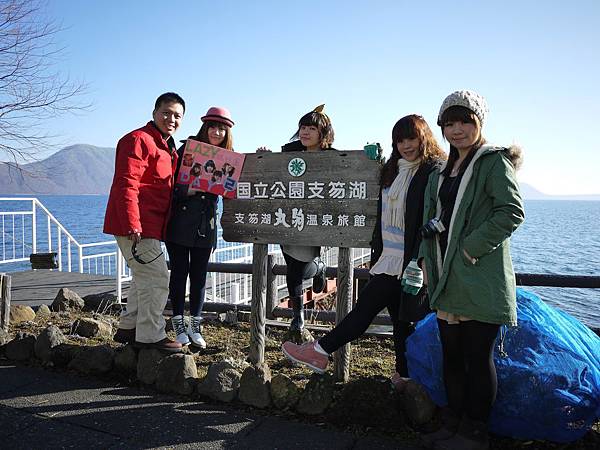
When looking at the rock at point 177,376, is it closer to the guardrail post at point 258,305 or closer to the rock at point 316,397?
the guardrail post at point 258,305

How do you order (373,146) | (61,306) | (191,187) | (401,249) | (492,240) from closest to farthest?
(492,240)
(401,249)
(373,146)
(191,187)
(61,306)

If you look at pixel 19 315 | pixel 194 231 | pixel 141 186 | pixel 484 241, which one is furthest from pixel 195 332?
pixel 484 241

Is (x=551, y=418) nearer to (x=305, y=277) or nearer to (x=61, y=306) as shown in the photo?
(x=305, y=277)

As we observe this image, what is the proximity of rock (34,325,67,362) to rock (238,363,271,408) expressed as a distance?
70.3 inches

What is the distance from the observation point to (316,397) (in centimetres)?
288

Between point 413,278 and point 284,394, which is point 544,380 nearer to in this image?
point 413,278

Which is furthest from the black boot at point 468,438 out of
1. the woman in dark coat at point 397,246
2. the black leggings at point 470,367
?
the woman in dark coat at point 397,246

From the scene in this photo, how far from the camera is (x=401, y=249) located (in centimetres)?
288

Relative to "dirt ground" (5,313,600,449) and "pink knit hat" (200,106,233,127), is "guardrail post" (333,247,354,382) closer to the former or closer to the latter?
"dirt ground" (5,313,600,449)

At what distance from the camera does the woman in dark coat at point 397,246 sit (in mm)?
2785

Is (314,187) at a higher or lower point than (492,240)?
higher

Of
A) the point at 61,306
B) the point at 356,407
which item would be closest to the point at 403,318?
the point at 356,407

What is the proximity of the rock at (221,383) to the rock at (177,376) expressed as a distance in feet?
0.29

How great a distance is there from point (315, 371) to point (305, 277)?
3.30ft
